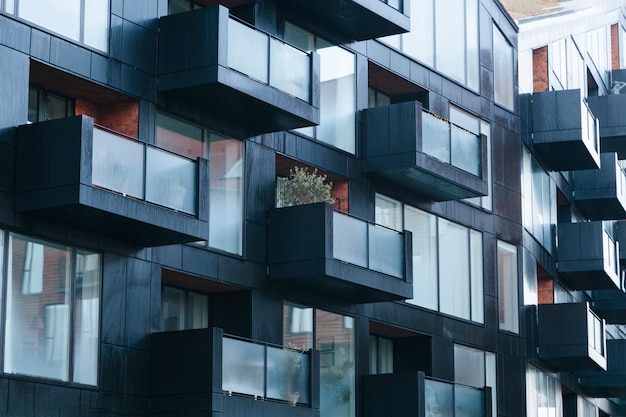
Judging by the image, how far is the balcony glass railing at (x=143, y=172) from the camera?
23547mm

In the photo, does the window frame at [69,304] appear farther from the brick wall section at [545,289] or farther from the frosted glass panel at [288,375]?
the brick wall section at [545,289]

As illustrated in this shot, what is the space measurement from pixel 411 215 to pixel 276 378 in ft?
30.7

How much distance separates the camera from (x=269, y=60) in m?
28.1

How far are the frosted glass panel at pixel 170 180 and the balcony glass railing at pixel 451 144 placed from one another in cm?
902

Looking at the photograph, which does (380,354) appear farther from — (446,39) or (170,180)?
(170,180)

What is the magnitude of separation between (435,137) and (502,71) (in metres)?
8.16

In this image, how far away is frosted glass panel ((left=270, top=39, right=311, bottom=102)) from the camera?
28328 mm

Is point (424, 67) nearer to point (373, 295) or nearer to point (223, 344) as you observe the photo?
point (373, 295)

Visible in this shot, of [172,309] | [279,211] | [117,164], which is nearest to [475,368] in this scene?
[279,211]

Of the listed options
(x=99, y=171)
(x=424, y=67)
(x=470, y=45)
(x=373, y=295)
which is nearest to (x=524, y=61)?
(x=470, y=45)

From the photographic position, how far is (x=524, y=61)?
142 ft

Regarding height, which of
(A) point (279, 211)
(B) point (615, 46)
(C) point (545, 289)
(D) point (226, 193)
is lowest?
(A) point (279, 211)

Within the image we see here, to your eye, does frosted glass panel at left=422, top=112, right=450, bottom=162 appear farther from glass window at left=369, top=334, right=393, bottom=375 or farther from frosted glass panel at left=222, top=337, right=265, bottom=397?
frosted glass panel at left=222, top=337, right=265, bottom=397

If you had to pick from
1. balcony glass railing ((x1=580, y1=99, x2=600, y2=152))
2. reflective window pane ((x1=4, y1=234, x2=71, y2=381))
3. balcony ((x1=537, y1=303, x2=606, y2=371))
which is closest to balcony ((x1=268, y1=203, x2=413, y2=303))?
Answer: reflective window pane ((x1=4, y1=234, x2=71, y2=381))
